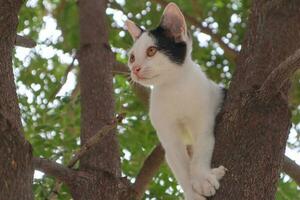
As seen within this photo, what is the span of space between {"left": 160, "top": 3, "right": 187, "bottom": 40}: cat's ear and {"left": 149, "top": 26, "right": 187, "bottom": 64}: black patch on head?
29 millimetres

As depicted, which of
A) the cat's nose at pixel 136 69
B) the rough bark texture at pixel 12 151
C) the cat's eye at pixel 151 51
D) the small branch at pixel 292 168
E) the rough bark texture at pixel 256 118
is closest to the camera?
the rough bark texture at pixel 12 151

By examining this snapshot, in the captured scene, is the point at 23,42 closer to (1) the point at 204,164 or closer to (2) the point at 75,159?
(2) the point at 75,159

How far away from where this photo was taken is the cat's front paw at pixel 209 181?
2.87 metres

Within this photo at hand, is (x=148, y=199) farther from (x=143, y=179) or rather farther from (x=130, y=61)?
(x=130, y=61)

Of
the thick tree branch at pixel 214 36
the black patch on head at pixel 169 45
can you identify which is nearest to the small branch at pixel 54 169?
the black patch on head at pixel 169 45

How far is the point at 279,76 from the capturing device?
2.72m

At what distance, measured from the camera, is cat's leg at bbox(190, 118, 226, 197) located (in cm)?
290

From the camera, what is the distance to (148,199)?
15.3ft

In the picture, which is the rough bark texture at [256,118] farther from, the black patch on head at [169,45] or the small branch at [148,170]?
the small branch at [148,170]

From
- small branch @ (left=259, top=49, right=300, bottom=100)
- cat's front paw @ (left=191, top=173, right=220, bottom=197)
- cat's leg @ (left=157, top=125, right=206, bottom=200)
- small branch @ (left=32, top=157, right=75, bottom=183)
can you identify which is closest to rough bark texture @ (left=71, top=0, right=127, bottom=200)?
small branch @ (left=32, top=157, right=75, bottom=183)

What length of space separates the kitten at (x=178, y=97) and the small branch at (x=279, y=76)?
0.47 meters

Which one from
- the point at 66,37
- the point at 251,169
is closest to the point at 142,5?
the point at 66,37

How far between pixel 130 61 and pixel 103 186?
2.73 ft

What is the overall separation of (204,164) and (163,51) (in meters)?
0.89
